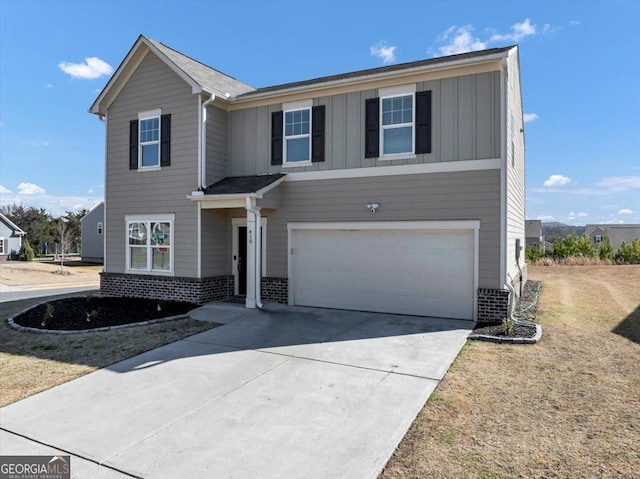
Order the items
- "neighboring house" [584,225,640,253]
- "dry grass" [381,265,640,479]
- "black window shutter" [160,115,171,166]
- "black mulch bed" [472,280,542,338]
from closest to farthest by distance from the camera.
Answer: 1. "dry grass" [381,265,640,479]
2. "black mulch bed" [472,280,542,338]
3. "black window shutter" [160,115,171,166]
4. "neighboring house" [584,225,640,253]

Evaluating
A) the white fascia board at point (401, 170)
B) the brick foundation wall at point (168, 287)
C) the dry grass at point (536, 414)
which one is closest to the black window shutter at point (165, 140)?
the brick foundation wall at point (168, 287)

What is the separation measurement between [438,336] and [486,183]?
146 inches

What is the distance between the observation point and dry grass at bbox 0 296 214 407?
629 cm

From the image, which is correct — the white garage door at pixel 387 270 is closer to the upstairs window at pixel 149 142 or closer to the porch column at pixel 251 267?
the porch column at pixel 251 267

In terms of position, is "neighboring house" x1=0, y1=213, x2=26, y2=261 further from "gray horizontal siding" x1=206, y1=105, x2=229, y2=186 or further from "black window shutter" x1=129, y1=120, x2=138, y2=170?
"gray horizontal siding" x1=206, y1=105, x2=229, y2=186

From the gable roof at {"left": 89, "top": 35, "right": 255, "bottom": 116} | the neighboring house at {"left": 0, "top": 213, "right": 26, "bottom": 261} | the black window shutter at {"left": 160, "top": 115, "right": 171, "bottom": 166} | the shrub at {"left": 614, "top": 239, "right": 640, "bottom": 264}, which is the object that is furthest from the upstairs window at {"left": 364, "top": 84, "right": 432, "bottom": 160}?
the neighboring house at {"left": 0, "top": 213, "right": 26, "bottom": 261}

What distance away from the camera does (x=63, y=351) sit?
7.89m

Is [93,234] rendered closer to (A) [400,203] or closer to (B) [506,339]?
(A) [400,203]

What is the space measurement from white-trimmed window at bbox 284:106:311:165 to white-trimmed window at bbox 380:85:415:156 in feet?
7.13

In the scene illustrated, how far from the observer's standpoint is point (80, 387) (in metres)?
6.03

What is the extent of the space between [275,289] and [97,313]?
470 cm

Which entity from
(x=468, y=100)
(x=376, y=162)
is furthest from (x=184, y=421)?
(x=468, y=100)

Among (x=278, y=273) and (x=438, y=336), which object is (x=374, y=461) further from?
(x=278, y=273)

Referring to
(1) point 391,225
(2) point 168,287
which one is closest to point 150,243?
(2) point 168,287
